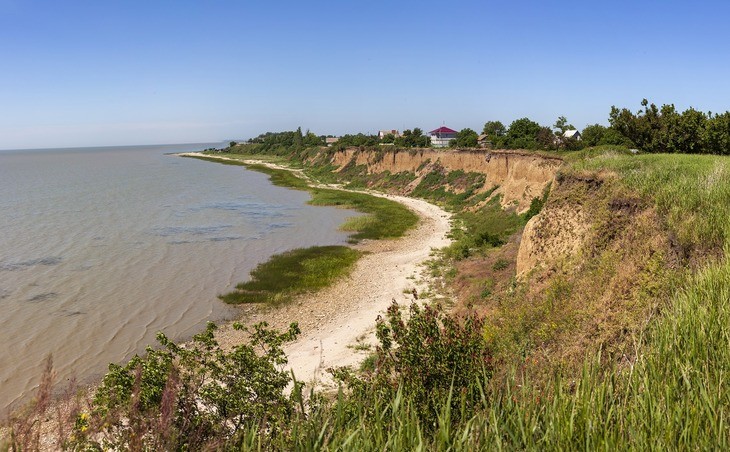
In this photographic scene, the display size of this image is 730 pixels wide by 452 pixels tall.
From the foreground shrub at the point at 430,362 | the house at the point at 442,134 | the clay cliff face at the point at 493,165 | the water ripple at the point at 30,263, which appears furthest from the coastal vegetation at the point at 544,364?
the house at the point at 442,134

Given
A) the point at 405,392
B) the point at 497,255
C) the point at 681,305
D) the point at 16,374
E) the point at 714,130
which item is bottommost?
the point at 16,374

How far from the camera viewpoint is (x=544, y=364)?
873 cm

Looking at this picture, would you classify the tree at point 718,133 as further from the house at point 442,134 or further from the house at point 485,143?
the house at point 442,134

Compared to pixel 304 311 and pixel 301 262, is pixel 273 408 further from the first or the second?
pixel 301 262

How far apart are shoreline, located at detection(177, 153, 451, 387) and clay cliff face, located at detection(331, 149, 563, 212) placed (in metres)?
11.4

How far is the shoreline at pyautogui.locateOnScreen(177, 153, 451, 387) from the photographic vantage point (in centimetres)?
1914

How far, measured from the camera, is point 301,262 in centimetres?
3412

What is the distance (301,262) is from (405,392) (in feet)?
86.3

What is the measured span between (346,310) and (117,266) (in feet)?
63.1

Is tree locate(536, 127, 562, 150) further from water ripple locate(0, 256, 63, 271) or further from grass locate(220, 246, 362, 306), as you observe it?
water ripple locate(0, 256, 63, 271)

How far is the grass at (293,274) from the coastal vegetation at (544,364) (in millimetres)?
912

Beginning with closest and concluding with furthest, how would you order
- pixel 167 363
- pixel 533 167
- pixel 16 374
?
pixel 167 363
pixel 16 374
pixel 533 167

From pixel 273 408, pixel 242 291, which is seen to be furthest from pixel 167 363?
pixel 242 291

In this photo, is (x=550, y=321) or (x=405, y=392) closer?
(x=405, y=392)
